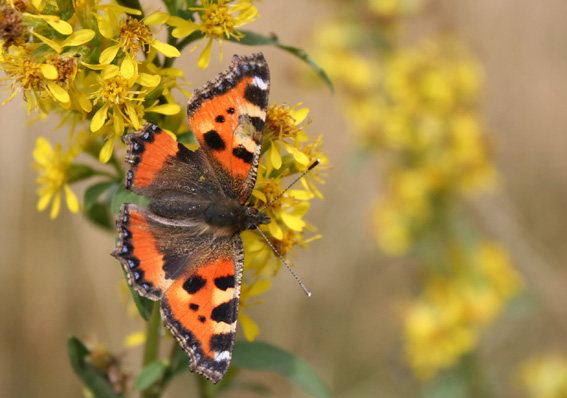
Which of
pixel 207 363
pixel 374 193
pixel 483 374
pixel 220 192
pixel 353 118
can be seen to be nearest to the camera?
pixel 207 363

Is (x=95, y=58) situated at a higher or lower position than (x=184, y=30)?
lower

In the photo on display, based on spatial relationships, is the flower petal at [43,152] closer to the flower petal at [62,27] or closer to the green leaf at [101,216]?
the green leaf at [101,216]

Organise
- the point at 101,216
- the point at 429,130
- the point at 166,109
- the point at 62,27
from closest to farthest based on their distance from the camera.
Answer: the point at 62,27 < the point at 166,109 < the point at 101,216 < the point at 429,130

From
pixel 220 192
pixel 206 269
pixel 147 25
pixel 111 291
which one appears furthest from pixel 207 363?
pixel 111 291

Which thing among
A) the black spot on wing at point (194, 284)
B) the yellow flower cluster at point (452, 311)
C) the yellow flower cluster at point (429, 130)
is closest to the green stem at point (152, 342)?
the black spot on wing at point (194, 284)

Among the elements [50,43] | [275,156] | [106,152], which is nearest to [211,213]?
[275,156]

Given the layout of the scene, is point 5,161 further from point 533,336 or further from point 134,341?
point 533,336

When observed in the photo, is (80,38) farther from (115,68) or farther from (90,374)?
(90,374)
